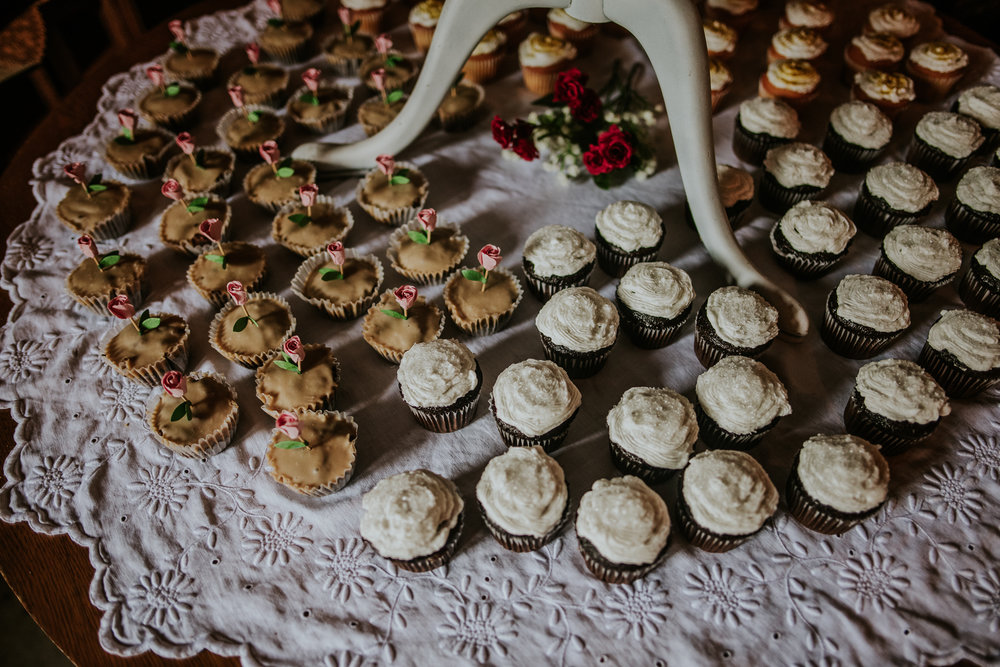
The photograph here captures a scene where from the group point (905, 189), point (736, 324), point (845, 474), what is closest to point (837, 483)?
point (845, 474)

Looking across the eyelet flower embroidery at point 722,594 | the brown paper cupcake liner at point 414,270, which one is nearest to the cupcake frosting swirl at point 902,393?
the eyelet flower embroidery at point 722,594

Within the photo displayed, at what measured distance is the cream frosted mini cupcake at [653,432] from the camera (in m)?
2.41

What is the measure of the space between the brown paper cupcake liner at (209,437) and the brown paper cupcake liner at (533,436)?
1095 mm

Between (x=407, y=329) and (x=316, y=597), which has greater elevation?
(x=407, y=329)

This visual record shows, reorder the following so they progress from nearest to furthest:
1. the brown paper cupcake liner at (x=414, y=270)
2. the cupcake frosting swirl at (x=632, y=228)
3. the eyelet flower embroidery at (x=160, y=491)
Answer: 1. the eyelet flower embroidery at (x=160, y=491)
2. the cupcake frosting swirl at (x=632, y=228)
3. the brown paper cupcake liner at (x=414, y=270)

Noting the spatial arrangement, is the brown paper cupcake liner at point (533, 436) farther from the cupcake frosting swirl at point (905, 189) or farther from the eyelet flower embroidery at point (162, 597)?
the cupcake frosting swirl at point (905, 189)

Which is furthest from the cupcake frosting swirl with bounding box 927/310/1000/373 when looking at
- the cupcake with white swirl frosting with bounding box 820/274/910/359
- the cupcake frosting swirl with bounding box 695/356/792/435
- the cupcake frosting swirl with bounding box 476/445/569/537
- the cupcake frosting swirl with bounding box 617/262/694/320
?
the cupcake frosting swirl with bounding box 476/445/569/537

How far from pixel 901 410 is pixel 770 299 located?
0.72 metres

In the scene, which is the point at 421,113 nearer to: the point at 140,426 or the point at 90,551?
the point at 140,426

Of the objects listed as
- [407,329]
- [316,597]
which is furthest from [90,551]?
[407,329]

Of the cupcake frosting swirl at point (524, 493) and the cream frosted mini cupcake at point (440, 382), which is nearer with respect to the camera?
the cupcake frosting swirl at point (524, 493)

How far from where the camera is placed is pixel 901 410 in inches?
98.7

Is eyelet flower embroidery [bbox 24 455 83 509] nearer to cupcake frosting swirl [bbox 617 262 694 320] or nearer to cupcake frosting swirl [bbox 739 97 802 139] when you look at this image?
cupcake frosting swirl [bbox 617 262 694 320]

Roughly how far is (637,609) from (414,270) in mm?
1819
